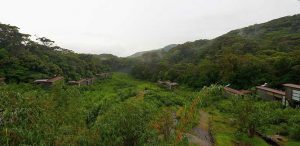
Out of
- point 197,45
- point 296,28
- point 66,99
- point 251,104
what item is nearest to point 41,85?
point 66,99

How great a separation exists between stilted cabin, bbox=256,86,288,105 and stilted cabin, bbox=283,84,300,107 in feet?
2.84

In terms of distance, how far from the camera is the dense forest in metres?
15.7

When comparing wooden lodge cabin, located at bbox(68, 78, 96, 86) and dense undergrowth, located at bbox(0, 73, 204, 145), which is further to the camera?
wooden lodge cabin, located at bbox(68, 78, 96, 86)

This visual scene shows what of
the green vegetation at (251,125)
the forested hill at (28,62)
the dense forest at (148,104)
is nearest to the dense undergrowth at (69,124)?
the dense forest at (148,104)

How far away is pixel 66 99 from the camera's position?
26.2 m

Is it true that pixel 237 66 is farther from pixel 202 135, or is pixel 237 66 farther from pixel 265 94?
pixel 202 135

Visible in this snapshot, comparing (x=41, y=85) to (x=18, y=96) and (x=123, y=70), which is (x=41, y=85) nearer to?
(x=18, y=96)

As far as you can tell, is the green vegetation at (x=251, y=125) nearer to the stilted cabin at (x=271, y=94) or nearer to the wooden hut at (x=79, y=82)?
the stilted cabin at (x=271, y=94)

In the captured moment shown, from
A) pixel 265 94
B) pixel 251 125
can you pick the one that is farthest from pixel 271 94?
pixel 251 125

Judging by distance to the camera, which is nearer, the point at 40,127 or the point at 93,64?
the point at 40,127

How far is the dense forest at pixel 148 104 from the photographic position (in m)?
15.7

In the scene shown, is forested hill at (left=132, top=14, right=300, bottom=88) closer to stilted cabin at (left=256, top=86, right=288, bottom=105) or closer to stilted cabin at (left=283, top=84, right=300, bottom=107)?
stilted cabin at (left=256, top=86, right=288, bottom=105)

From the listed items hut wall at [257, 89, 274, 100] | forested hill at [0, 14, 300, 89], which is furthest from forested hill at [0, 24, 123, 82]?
hut wall at [257, 89, 274, 100]

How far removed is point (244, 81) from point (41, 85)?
41.9 m
